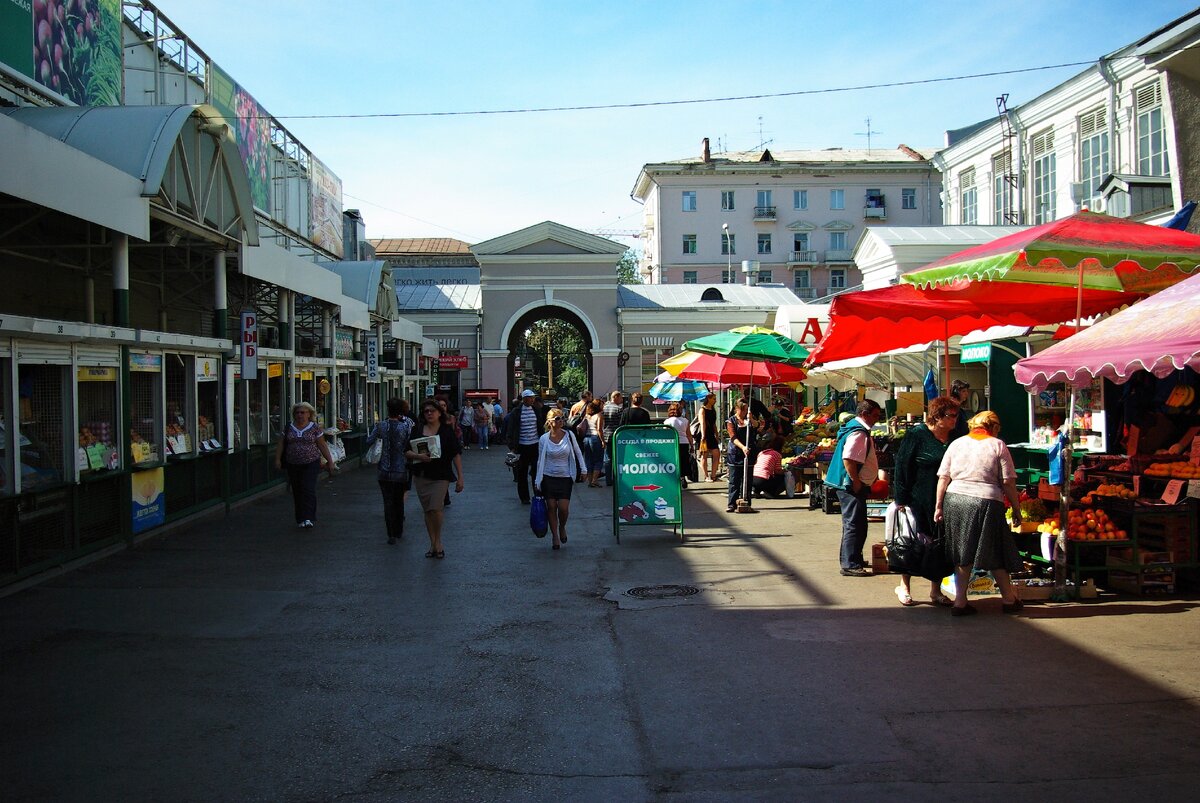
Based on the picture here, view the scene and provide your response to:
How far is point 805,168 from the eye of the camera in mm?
64250

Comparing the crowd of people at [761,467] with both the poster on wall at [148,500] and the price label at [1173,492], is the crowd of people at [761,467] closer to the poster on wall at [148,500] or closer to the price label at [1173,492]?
the price label at [1173,492]

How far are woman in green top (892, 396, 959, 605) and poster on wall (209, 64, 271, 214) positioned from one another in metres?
22.6

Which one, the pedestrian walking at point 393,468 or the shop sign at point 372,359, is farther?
the shop sign at point 372,359

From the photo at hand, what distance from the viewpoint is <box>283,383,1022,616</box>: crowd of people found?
7777 mm

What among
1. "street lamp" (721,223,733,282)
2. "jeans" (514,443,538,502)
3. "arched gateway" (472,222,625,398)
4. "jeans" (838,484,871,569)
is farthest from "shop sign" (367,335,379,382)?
"street lamp" (721,223,733,282)

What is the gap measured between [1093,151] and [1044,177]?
2.84 metres

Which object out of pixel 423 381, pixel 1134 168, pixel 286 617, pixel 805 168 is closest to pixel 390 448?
pixel 286 617

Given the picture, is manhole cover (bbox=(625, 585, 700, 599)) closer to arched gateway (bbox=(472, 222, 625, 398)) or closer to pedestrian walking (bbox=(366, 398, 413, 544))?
pedestrian walking (bbox=(366, 398, 413, 544))

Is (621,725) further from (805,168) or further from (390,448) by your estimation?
(805,168)

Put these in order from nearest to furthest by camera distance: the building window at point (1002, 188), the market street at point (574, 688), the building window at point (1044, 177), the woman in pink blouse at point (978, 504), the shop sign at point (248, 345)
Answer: the market street at point (574, 688)
the woman in pink blouse at point (978, 504)
the shop sign at point (248, 345)
the building window at point (1044, 177)
the building window at point (1002, 188)

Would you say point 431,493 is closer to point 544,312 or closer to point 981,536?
point 981,536

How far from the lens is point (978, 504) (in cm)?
772

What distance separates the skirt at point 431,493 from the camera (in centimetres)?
1133

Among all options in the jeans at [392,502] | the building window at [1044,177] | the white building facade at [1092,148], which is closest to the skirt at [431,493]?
the jeans at [392,502]
